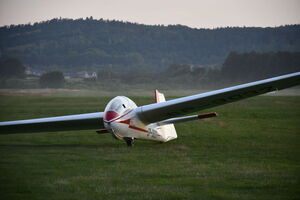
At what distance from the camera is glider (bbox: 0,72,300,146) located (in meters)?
14.8

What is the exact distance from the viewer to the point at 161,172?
1137cm

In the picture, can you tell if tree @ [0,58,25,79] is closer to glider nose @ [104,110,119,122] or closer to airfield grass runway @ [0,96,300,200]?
airfield grass runway @ [0,96,300,200]

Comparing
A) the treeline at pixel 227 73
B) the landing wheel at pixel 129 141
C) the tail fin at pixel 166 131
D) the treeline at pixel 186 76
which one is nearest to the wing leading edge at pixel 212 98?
the landing wheel at pixel 129 141

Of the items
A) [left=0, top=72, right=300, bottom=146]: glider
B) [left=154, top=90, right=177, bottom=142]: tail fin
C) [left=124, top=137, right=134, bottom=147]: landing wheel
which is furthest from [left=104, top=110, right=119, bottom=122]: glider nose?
[left=154, top=90, right=177, bottom=142]: tail fin

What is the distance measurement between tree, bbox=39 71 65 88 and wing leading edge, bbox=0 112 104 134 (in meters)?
49.8

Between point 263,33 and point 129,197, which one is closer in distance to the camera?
point 129,197

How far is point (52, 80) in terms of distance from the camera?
69062mm

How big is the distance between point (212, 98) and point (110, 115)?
3153mm

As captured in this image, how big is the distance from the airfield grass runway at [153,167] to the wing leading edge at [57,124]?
0.56 meters

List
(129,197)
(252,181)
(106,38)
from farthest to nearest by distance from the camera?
(106,38)
(252,181)
(129,197)

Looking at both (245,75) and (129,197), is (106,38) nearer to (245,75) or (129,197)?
(245,75)

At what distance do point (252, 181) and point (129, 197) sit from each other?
9.12 feet

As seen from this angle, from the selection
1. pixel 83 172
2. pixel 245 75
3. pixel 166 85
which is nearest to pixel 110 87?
pixel 166 85

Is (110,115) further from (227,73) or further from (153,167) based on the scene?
(227,73)
